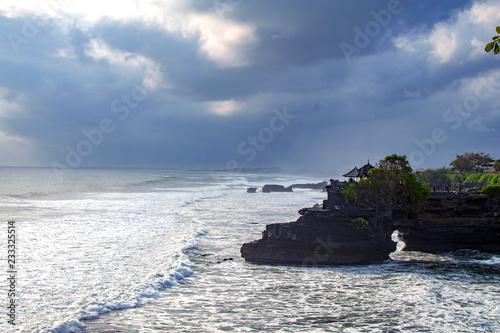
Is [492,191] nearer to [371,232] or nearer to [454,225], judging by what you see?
[454,225]

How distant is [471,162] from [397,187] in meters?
55.5

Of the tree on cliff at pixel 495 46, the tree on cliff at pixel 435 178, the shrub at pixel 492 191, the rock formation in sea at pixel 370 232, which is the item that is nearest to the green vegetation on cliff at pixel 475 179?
the tree on cliff at pixel 435 178

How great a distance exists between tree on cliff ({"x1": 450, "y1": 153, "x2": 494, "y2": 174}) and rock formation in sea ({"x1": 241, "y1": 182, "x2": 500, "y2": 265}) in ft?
162

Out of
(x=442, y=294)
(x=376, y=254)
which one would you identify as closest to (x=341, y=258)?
(x=376, y=254)

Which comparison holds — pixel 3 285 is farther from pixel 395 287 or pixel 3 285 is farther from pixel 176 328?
pixel 395 287

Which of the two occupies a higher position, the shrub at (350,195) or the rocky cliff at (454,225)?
the shrub at (350,195)

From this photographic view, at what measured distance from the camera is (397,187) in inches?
1096

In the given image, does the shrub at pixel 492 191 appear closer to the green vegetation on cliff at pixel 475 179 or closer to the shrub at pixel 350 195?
the shrub at pixel 350 195

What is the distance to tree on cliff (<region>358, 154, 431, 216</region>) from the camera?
88.4 ft

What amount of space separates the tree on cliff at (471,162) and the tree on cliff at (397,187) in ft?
173

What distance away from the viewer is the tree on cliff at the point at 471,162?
2781 inches

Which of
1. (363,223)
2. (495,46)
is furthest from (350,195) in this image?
(495,46)

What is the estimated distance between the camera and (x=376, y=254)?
23734 mm

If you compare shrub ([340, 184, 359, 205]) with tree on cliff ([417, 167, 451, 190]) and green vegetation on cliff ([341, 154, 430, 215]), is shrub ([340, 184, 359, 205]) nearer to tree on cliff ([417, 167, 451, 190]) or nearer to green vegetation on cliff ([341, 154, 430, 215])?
green vegetation on cliff ([341, 154, 430, 215])
